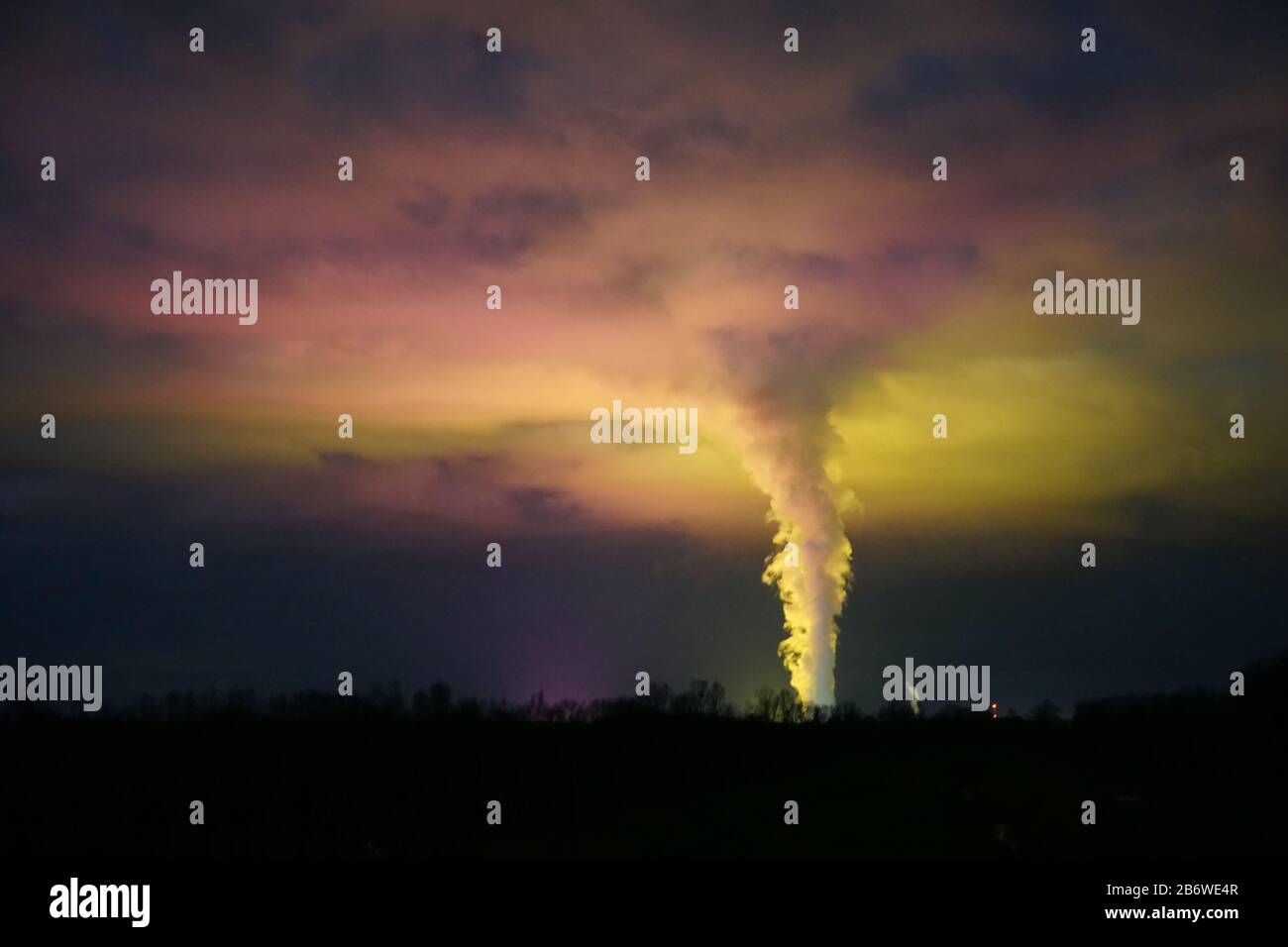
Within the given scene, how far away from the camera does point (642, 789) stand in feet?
169

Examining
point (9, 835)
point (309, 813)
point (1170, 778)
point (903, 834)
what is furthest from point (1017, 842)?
point (9, 835)

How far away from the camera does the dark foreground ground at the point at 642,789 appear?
44.1m

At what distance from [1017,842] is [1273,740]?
101 ft

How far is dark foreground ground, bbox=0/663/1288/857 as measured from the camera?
44.1 meters

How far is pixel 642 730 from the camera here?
65688mm

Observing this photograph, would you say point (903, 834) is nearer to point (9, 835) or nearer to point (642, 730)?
point (642, 730)

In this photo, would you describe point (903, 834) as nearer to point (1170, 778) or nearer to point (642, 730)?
point (1170, 778)

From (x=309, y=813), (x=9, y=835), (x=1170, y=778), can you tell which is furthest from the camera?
(x=1170, y=778)
